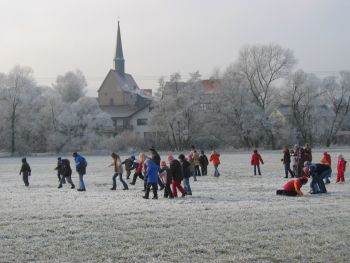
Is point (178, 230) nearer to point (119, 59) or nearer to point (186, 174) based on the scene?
point (186, 174)

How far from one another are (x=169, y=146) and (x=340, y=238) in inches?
2759

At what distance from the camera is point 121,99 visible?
386 feet

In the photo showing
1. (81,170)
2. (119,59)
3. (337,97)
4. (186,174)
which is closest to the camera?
(186,174)

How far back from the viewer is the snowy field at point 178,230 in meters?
9.10

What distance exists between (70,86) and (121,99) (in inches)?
582

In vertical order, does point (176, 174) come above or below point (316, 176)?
above

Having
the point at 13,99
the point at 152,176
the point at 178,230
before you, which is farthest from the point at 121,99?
the point at 178,230

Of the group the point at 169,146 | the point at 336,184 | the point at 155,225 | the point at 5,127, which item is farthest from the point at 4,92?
the point at 155,225

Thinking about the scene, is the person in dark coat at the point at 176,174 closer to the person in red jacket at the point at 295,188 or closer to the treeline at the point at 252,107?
the person in red jacket at the point at 295,188

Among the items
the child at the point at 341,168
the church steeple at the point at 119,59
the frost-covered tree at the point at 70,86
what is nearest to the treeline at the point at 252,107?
the frost-covered tree at the point at 70,86

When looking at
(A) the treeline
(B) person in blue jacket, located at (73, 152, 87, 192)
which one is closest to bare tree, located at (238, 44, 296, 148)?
(A) the treeline

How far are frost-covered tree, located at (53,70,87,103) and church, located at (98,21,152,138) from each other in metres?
7.36

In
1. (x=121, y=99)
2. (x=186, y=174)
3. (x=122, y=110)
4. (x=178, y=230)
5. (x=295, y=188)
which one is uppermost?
(x=121, y=99)

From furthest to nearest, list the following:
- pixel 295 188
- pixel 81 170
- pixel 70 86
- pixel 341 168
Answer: pixel 70 86, pixel 341 168, pixel 81 170, pixel 295 188
